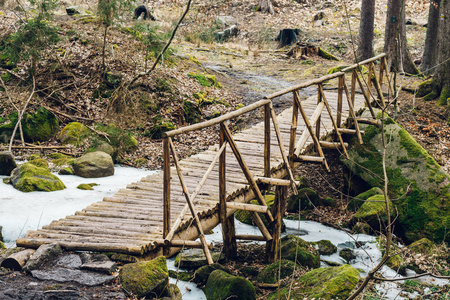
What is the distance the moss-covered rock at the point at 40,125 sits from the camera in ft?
37.9

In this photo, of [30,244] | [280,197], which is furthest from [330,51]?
[30,244]

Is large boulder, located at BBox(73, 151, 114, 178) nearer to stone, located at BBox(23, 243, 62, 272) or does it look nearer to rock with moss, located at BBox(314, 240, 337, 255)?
rock with moss, located at BBox(314, 240, 337, 255)

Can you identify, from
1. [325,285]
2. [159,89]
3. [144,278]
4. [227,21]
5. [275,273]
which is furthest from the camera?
[227,21]

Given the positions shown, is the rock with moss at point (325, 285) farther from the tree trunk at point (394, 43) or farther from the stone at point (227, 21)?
the stone at point (227, 21)

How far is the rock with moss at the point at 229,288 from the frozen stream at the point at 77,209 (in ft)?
1.96

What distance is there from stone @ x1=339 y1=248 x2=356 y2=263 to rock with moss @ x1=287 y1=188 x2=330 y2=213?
2064mm

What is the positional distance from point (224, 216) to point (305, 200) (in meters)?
4.92

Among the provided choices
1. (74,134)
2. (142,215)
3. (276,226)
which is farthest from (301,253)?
(74,134)

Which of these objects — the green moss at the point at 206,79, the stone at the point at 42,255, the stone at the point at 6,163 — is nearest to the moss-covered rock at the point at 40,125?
the stone at the point at 6,163

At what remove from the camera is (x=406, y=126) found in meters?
12.3

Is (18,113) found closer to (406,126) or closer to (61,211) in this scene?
(61,211)

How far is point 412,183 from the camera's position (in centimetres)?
938

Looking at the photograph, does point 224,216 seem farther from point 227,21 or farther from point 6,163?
point 227,21

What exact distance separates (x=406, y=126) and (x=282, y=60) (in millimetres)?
8004
